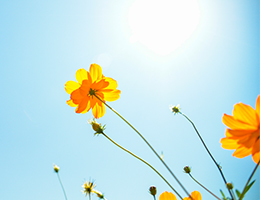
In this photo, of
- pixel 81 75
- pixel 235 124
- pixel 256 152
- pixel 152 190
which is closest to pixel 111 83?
pixel 81 75

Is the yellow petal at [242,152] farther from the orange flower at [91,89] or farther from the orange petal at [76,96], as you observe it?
the orange petal at [76,96]

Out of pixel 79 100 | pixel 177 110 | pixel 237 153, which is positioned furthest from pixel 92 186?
pixel 237 153

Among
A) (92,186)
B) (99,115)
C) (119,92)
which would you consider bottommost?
(92,186)

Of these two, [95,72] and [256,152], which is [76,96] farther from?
[256,152]

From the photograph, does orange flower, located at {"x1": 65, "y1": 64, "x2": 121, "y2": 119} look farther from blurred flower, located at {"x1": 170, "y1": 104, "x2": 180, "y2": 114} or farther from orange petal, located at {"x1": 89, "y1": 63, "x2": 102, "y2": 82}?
blurred flower, located at {"x1": 170, "y1": 104, "x2": 180, "y2": 114}

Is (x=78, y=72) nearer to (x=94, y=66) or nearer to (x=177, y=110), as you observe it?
(x=94, y=66)

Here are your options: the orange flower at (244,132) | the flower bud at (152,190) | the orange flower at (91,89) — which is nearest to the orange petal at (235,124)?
the orange flower at (244,132)
